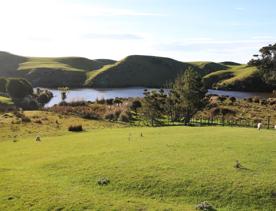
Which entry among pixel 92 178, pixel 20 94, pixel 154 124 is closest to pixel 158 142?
pixel 92 178

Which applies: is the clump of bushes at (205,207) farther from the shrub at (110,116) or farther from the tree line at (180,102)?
the shrub at (110,116)

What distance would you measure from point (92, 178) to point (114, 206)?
4.85 m

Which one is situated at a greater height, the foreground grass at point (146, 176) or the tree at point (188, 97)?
the tree at point (188, 97)

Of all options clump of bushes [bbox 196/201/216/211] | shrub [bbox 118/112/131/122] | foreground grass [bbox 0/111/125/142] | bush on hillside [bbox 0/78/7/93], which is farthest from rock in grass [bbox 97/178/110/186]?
bush on hillside [bbox 0/78/7/93]

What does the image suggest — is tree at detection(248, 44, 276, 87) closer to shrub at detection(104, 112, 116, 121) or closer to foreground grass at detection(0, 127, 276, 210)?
shrub at detection(104, 112, 116, 121)

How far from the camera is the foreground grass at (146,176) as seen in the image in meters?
20.5

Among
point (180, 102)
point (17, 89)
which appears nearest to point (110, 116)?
point (180, 102)

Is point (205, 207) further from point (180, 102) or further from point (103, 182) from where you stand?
point (180, 102)

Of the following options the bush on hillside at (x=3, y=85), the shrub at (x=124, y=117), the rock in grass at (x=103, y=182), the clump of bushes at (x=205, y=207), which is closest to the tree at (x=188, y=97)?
the shrub at (x=124, y=117)

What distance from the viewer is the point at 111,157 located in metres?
28.5

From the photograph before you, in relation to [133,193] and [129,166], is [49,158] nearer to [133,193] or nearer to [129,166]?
[129,166]

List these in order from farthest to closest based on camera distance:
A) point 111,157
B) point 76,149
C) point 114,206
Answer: point 76,149 → point 111,157 → point 114,206

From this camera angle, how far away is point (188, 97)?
208 ft

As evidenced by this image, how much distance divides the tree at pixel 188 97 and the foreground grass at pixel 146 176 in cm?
2935
